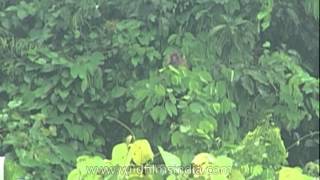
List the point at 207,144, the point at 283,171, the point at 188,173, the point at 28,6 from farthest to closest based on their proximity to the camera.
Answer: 1. the point at 28,6
2. the point at 207,144
3. the point at 283,171
4. the point at 188,173

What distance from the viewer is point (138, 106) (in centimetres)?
214

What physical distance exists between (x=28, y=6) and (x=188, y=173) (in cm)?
94

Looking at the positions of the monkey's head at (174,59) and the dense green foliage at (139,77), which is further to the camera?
the monkey's head at (174,59)

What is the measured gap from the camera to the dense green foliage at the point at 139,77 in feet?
6.82

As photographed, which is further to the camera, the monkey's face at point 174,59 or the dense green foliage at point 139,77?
the monkey's face at point 174,59

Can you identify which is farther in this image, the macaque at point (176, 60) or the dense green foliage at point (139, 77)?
the macaque at point (176, 60)

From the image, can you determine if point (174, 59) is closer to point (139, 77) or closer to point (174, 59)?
point (174, 59)

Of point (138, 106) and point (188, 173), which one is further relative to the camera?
point (138, 106)

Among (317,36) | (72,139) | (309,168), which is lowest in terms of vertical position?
(309,168)

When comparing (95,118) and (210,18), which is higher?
(210,18)

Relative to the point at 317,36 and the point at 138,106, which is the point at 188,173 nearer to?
the point at 138,106

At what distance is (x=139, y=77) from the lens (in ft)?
7.39

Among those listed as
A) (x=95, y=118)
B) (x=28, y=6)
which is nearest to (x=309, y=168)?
(x=95, y=118)

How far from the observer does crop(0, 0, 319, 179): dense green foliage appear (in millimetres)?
2078
